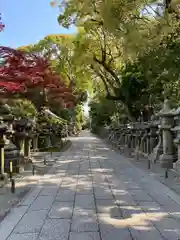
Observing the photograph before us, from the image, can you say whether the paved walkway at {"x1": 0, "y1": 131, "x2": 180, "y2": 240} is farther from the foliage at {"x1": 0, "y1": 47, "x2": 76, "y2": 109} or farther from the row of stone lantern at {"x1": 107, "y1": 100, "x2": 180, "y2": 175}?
the foliage at {"x1": 0, "y1": 47, "x2": 76, "y2": 109}

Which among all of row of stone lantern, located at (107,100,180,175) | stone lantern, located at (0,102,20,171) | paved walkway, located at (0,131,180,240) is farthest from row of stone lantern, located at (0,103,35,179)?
row of stone lantern, located at (107,100,180,175)

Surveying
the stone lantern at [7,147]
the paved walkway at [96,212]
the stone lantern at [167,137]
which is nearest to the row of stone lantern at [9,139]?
the stone lantern at [7,147]

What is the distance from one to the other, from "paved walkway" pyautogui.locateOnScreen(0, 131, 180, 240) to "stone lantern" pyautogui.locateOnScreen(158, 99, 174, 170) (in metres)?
3.11

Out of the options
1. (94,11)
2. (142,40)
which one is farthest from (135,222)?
(94,11)

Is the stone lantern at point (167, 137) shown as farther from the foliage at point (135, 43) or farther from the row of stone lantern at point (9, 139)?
the row of stone lantern at point (9, 139)

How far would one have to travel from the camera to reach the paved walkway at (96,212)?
5500 millimetres

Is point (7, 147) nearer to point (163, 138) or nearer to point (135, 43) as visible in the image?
point (163, 138)

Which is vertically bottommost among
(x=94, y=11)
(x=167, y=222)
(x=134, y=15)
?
(x=167, y=222)

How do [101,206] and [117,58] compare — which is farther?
[117,58]

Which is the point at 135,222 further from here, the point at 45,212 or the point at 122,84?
the point at 122,84

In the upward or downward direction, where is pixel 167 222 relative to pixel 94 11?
downward

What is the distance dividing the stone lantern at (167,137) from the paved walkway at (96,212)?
3.11m

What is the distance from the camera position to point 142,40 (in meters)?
15.2

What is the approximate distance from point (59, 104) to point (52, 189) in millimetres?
19250
